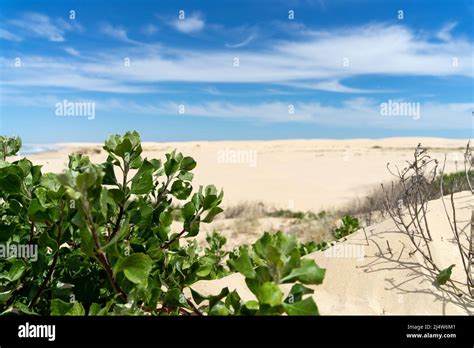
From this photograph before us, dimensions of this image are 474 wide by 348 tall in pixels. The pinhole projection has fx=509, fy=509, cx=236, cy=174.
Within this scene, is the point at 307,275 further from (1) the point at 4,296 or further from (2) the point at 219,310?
(1) the point at 4,296

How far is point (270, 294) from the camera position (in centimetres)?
134

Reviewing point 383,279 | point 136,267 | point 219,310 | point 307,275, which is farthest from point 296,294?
point 383,279

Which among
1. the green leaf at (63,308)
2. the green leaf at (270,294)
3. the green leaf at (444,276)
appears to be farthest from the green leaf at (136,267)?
the green leaf at (444,276)

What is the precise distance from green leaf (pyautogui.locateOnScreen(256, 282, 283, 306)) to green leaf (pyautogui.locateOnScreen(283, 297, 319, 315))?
0.09 ft

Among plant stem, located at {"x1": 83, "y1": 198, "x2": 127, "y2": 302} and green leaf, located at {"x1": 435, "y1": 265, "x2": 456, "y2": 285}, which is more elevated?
plant stem, located at {"x1": 83, "y1": 198, "x2": 127, "y2": 302}

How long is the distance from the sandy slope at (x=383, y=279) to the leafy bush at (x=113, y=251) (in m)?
0.64

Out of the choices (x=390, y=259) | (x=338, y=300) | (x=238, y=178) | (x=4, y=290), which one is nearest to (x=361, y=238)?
(x=390, y=259)

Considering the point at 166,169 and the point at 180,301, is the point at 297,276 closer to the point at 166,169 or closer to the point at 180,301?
the point at 180,301

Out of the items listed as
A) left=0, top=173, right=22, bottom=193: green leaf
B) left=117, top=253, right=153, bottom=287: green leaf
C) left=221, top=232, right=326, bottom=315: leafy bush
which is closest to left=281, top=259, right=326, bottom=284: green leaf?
left=221, top=232, right=326, bottom=315: leafy bush

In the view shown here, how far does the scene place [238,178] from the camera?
25.5 metres

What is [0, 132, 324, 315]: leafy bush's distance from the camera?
1394 millimetres

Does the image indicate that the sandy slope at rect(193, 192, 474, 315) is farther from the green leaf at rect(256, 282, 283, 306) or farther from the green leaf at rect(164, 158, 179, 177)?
the green leaf at rect(256, 282, 283, 306)

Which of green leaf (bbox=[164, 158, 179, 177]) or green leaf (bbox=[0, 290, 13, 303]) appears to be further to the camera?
green leaf (bbox=[164, 158, 179, 177])

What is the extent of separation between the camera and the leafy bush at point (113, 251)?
54.9 inches
